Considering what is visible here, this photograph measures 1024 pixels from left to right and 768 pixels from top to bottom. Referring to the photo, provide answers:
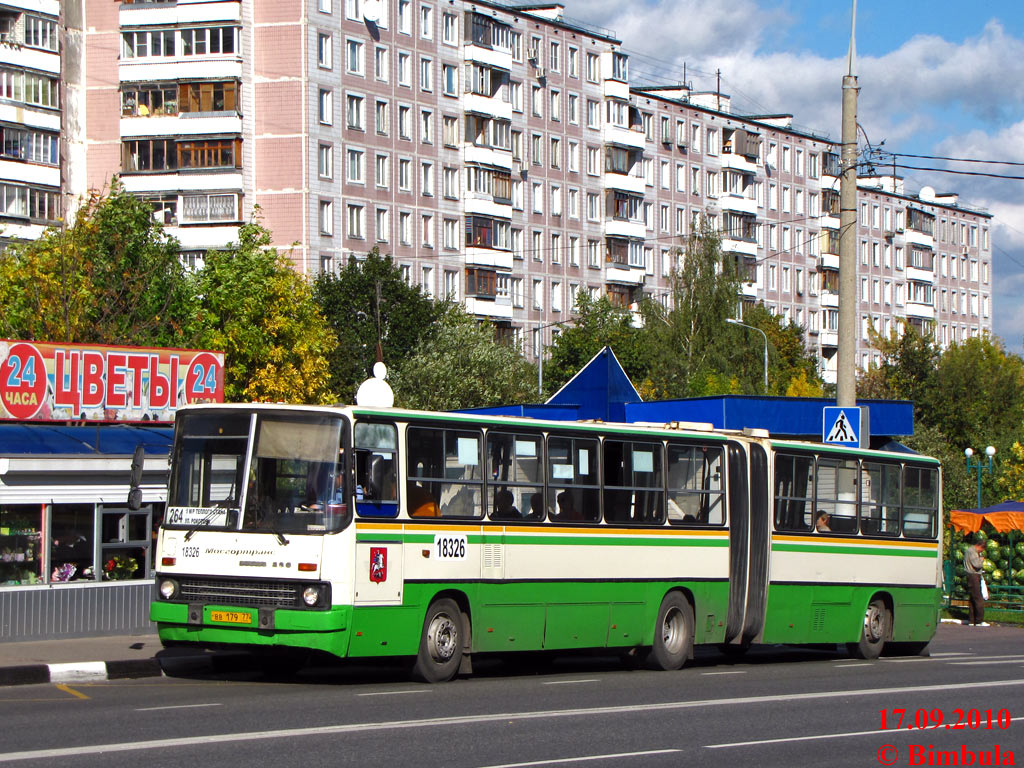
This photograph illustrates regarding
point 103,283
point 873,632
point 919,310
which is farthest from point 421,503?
point 919,310

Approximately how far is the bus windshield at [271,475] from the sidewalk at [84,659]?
81.3 inches

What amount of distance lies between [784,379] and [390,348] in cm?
2656

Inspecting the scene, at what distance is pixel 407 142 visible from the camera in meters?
77.4

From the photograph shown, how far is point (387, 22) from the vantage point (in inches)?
2990

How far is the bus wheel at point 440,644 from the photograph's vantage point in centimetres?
1650

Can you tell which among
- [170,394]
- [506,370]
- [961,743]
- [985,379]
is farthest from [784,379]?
[961,743]

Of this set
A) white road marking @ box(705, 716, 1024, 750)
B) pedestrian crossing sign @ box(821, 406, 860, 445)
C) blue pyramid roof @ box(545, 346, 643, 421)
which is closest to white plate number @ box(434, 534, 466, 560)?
white road marking @ box(705, 716, 1024, 750)

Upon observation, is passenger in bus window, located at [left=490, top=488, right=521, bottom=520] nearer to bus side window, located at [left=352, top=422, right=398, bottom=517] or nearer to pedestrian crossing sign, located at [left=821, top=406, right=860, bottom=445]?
bus side window, located at [left=352, top=422, right=398, bottom=517]

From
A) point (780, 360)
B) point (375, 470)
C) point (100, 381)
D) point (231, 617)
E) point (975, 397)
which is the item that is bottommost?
point (231, 617)

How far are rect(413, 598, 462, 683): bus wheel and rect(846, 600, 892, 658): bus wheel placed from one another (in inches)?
316

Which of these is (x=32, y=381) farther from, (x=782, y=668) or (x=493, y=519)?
(x=782, y=668)

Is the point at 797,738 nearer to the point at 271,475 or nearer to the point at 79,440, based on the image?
the point at 271,475

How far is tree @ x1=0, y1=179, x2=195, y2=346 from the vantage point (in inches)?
1681

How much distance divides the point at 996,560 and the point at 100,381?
835 inches
